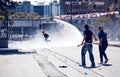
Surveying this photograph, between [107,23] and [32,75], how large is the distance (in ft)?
293

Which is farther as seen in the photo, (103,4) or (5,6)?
(103,4)

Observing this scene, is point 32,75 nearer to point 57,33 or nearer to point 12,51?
point 12,51

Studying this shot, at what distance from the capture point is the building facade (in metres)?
160

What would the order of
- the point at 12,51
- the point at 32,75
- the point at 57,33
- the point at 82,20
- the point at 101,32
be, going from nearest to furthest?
the point at 32,75 → the point at 101,32 → the point at 12,51 → the point at 57,33 → the point at 82,20

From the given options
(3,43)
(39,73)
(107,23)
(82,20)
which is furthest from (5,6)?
(82,20)

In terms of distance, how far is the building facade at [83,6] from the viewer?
160 m

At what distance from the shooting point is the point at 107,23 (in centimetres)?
10331

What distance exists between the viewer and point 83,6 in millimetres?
160125

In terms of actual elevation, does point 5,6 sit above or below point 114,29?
above

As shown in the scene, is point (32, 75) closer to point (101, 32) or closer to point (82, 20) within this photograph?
point (101, 32)

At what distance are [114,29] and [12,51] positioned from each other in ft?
243

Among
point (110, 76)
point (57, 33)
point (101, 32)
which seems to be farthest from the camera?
point (57, 33)

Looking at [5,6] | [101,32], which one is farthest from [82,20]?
[101,32]

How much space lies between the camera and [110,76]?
14047 millimetres
